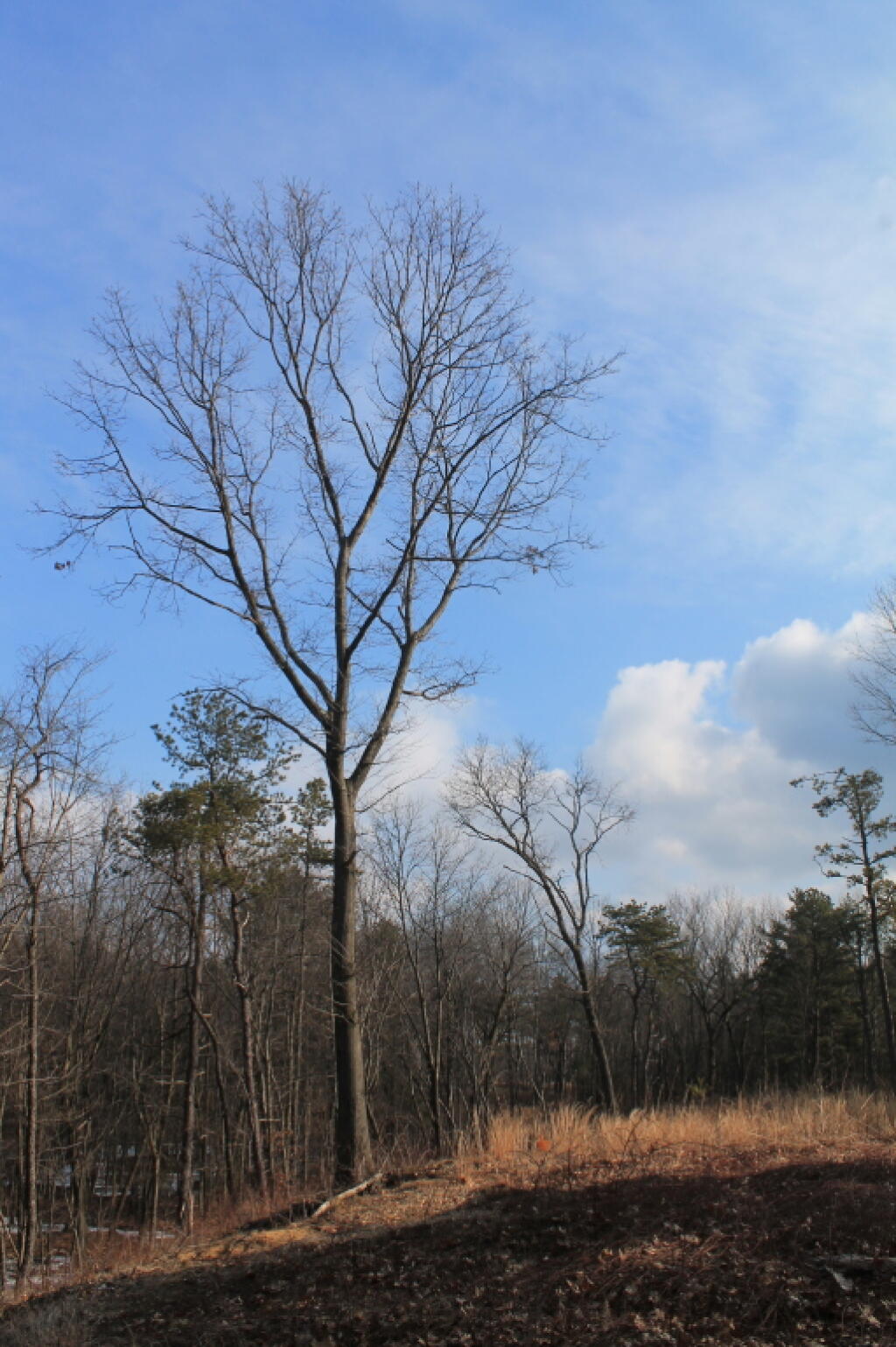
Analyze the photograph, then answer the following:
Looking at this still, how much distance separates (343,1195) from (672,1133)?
326 cm

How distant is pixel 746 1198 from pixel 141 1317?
372 centimetres

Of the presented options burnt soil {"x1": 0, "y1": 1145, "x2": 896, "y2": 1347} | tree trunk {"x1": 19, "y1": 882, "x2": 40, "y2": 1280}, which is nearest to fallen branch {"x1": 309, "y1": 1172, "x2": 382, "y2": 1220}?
burnt soil {"x1": 0, "y1": 1145, "x2": 896, "y2": 1347}

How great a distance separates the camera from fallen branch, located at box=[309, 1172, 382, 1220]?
295 inches

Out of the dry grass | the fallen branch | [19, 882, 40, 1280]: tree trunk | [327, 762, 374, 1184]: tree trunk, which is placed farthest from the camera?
[19, 882, 40, 1280]: tree trunk

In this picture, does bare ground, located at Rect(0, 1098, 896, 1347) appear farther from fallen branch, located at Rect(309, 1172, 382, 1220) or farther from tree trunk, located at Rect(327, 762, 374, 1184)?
tree trunk, located at Rect(327, 762, 374, 1184)

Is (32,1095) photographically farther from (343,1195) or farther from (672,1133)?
(672,1133)

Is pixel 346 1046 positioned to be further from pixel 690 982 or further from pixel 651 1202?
pixel 690 982

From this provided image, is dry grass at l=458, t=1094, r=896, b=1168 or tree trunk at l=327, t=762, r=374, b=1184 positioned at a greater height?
tree trunk at l=327, t=762, r=374, b=1184

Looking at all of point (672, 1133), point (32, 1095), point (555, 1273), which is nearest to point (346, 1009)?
point (672, 1133)

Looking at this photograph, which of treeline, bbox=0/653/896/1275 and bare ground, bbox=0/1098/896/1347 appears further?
treeline, bbox=0/653/896/1275

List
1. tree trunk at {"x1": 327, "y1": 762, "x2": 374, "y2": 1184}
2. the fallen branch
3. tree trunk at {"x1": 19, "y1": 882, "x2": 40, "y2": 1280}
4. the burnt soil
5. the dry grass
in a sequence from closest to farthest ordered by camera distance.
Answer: the burnt soil < the fallen branch < the dry grass < tree trunk at {"x1": 327, "y1": 762, "x2": 374, "y2": 1184} < tree trunk at {"x1": 19, "y1": 882, "x2": 40, "y2": 1280}

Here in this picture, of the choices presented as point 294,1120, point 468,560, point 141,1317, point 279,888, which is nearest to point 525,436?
point 468,560

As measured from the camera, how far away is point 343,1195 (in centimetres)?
794

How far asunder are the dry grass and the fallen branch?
1.14 m
